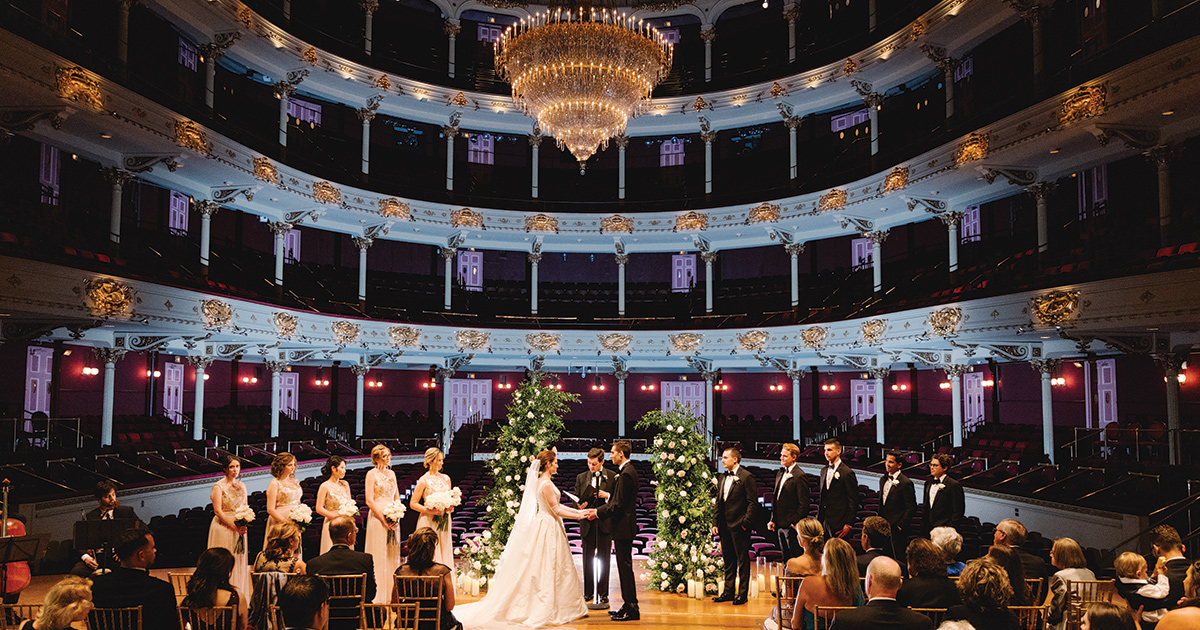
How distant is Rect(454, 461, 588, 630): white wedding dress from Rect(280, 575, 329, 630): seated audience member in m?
4.25

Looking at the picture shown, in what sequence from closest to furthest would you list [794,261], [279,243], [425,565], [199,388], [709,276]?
[425,565] < [199,388] < [279,243] < [794,261] < [709,276]

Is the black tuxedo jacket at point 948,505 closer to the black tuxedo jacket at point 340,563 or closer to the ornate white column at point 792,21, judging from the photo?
the black tuxedo jacket at point 340,563

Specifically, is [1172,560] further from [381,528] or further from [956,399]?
[956,399]

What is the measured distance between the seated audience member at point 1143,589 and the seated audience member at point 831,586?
105 inches

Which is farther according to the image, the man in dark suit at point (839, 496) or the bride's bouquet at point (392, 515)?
the man in dark suit at point (839, 496)

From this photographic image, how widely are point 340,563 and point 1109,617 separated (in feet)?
16.2

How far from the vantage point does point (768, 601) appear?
9.35m

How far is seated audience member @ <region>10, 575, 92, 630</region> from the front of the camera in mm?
4094

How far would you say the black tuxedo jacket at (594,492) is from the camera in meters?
8.71

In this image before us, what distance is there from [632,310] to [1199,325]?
18.4 m

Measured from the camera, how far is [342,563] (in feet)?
18.1

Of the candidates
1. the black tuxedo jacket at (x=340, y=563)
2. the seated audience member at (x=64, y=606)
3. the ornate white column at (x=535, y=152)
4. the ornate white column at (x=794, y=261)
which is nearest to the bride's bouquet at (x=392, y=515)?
the black tuxedo jacket at (x=340, y=563)

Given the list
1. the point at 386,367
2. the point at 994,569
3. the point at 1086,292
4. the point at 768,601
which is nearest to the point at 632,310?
the point at 386,367

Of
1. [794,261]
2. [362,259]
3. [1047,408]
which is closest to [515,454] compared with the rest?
[1047,408]
